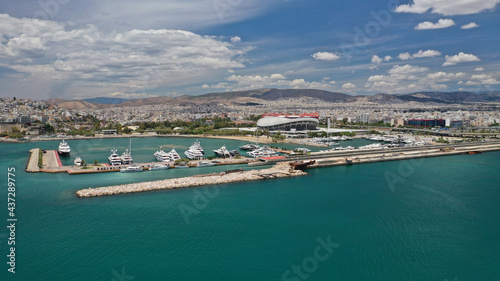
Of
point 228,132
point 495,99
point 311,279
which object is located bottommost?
point 311,279

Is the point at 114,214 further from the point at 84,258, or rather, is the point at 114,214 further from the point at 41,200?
the point at 41,200

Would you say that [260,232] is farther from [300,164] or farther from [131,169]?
[131,169]

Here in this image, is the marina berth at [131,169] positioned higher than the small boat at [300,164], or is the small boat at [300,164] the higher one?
the small boat at [300,164]

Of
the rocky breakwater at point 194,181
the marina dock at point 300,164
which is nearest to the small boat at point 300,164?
the marina dock at point 300,164

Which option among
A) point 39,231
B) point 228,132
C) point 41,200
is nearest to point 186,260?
point 39,231

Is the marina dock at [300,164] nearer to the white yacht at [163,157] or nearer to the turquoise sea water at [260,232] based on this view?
the turquoise sea water at [260,232]

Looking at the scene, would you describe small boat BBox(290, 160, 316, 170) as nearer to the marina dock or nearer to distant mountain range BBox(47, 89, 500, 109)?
the marina dock

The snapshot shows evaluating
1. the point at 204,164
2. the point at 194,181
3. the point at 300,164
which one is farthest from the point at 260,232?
the point at 204,164
